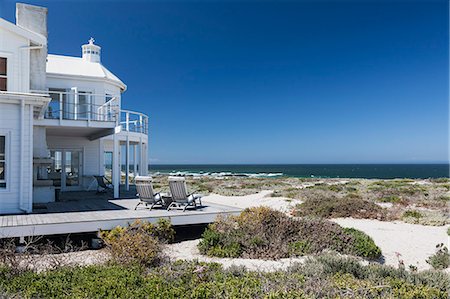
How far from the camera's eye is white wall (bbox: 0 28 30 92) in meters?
11.0

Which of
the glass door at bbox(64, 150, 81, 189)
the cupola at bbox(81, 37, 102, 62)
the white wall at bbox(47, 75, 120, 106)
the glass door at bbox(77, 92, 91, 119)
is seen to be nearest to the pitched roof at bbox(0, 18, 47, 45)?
the white wall at bbox(47, 75, 120, 106)

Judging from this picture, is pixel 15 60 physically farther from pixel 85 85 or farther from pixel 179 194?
pixel 179 194

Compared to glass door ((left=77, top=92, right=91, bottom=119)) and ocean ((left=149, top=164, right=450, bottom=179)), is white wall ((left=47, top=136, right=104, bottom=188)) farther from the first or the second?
ocean ((left=149, top=164, right=450, bottom=179))

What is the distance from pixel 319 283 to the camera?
494 cm

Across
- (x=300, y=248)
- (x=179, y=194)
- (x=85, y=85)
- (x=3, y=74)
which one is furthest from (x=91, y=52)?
(x=300, y=248)

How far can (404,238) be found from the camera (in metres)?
10.7

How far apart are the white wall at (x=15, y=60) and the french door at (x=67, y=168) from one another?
263 inches

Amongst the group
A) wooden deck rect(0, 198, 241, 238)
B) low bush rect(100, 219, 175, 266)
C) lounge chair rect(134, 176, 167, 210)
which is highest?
lounge chair rect(134, 176, 167, 210)

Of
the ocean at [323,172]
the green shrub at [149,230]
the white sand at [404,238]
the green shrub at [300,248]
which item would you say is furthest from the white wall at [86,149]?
the ocean at [323,172]

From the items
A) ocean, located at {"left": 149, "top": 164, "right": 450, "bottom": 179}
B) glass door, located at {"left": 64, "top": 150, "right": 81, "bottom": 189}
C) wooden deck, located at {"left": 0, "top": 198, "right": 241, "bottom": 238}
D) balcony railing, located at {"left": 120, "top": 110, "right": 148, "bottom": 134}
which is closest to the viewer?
wooden deck, located at {"left": 0, "top": 198, "right": 241, "bottom": 238}

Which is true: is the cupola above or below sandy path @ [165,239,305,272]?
above

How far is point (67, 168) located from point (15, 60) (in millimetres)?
7442

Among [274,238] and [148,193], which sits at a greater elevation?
[148,193]

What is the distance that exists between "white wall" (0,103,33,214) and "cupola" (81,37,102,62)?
412 inches
